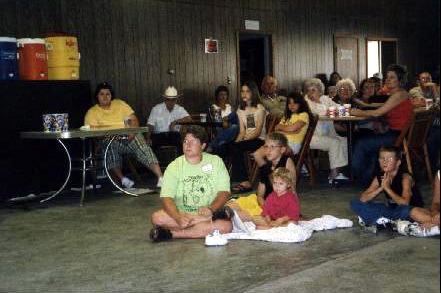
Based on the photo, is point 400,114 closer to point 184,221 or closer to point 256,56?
point 184,221

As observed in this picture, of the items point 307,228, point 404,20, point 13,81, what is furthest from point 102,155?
point 404,20

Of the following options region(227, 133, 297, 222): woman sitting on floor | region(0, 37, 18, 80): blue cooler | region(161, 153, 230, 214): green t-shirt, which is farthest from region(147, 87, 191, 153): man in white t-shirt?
region(161, 153, 230, 214): green t-shirt

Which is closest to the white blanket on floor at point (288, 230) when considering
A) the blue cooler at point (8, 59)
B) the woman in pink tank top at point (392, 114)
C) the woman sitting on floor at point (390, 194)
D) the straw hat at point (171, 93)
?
the woman sitting on floor at point (390, 194)

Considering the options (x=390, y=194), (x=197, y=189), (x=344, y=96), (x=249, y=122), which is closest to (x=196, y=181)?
(x=197, y=189)

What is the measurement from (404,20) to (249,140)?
26.5ft

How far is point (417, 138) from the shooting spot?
19.4ft

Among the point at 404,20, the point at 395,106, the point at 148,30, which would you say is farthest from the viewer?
the point at 404,20

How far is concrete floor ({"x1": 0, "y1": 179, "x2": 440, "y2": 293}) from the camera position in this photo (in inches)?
115

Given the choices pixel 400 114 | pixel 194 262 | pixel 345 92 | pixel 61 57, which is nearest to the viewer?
pixel 194 262

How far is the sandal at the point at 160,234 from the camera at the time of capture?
3.96 m

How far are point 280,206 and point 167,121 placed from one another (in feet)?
12.3

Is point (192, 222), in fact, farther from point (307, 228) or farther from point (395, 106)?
point (395, 106)

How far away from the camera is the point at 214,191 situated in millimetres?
3975

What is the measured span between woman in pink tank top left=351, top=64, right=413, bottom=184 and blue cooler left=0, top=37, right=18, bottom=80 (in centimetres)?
349
